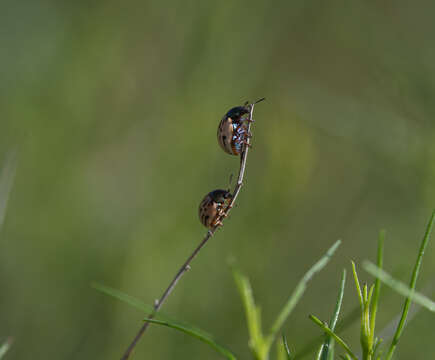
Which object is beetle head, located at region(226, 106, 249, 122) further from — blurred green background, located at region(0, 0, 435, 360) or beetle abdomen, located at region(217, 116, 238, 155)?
blurred green background, located at region(0, 0, 435, 360)

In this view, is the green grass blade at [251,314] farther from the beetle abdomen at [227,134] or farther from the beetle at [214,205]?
the beetle abdomen at [227,134]

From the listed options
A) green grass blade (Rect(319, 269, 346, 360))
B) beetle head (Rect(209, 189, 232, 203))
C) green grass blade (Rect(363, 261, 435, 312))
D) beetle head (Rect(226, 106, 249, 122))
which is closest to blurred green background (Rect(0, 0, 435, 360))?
beetle head (Rect(226, 106, 249, 122))

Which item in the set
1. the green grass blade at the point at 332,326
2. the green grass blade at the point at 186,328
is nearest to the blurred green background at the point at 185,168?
the green grass blade at the point at 332,326

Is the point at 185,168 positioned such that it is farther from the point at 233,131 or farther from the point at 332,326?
the point at 332,326

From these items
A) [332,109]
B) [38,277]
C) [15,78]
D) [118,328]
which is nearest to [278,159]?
[332,109]

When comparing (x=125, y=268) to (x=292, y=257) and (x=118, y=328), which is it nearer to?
(x=118, y=328)

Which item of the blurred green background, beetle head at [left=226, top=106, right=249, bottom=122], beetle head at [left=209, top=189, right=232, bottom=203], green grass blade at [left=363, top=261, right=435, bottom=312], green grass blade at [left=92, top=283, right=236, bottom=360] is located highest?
the blurred green background
